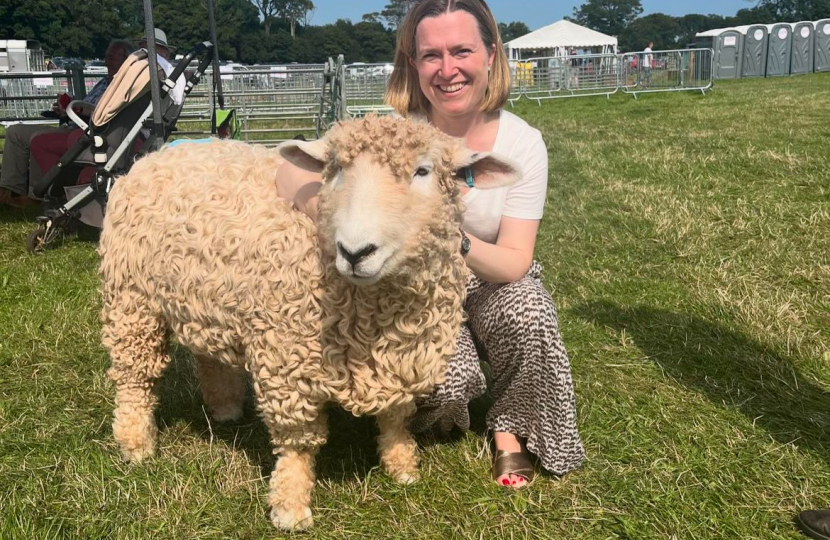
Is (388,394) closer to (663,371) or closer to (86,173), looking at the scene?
(663,371)

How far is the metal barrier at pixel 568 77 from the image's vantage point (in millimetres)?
19531

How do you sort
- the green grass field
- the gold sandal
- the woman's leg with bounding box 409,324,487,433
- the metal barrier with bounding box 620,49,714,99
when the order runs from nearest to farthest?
the green grass field < the woman's leg with bounding box 409,324,487,433 < the gold sandal < the metal barrier with bounding box 620,49,714,99

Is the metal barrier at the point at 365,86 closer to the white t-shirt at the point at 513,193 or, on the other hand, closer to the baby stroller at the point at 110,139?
the baby stroller at the point at 110,139

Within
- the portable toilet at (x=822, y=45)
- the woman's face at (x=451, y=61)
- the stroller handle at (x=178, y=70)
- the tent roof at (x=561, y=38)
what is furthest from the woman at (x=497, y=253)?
the tent roof at (x=561, y=38)

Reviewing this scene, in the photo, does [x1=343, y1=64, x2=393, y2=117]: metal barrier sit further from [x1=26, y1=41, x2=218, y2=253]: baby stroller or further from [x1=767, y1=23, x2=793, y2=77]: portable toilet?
[x1=767, y1=23, x2=793, y2=77]: portable toilet

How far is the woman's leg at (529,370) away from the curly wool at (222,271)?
27.4 inches

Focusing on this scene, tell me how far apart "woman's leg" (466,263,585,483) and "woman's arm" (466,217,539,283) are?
98 millimetres

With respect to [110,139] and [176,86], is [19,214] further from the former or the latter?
[176,86]

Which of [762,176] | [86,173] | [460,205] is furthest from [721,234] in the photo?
[86,173]

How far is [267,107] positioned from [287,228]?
10982 mm

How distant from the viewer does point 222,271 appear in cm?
220

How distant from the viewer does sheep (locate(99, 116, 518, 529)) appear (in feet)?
5.74

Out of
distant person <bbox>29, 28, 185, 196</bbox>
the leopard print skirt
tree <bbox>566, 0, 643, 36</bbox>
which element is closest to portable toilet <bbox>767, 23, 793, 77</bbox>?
distant person <bbox>29, 28, 185, 196</bbox>

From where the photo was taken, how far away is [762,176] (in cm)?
677
